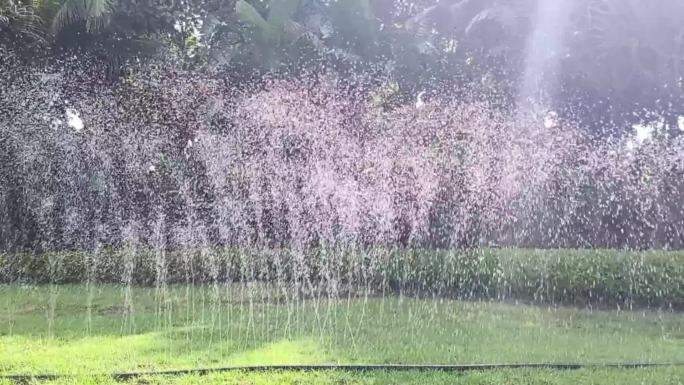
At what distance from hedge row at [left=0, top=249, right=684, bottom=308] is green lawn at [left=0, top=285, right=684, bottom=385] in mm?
395

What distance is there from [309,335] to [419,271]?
9.78 feet

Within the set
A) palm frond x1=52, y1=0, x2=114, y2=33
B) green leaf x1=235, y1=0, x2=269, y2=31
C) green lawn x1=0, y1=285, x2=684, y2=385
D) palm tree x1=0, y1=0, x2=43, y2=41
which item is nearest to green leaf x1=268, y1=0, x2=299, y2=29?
green leaf x1=235, y1=0, x2=269, y2=31

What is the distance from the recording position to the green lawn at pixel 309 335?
480 cm

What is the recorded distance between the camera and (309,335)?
19.4 ft

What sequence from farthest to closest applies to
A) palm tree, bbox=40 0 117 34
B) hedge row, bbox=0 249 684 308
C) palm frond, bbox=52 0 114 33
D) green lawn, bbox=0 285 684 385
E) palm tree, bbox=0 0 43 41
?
palm tree, bbox=40 0 117 34
palm frond, bbox=52 0 114 33
palm tree, bbox=0 0 43 41
hedge row, bbox=0 249 684 308
green lawn, bbox=0 285 684 385

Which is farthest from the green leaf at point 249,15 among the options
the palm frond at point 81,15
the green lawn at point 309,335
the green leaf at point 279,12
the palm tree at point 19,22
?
the green lawn at point 309,335

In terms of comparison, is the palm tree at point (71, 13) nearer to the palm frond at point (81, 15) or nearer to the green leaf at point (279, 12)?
the palm frond at point (81, 15)

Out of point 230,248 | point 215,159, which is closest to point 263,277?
point 230,248

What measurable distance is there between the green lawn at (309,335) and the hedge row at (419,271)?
0.40 meters

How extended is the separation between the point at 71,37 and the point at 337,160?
4920 mm

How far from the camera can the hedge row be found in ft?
27.3

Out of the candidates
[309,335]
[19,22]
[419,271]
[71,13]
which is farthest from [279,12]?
[309,335]

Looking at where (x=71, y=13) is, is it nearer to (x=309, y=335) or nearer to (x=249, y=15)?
(x=249, y=15)

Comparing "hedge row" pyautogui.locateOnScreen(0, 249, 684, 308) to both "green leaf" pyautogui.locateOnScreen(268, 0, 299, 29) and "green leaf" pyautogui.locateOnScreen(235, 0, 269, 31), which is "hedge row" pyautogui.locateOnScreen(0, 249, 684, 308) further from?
"green leaf" pyautogui.locateOnScreen(268, 0, 299, 29)
